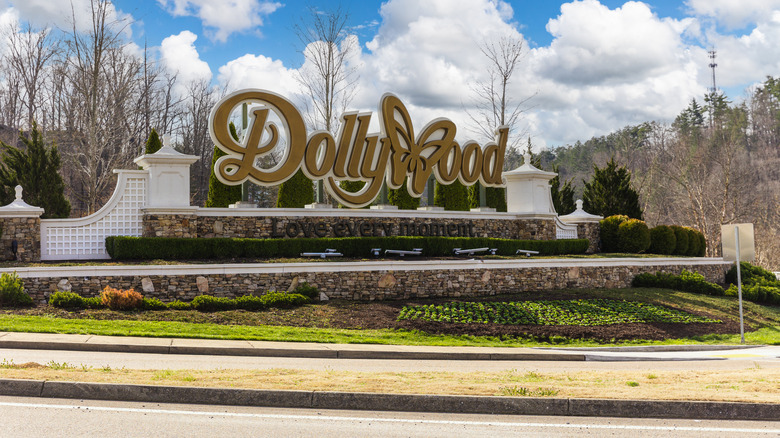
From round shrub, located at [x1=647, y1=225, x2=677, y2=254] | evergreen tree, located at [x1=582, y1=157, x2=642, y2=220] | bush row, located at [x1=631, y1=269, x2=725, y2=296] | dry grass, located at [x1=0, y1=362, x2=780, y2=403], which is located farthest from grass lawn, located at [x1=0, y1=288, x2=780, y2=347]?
evergreen tree, located at [x1=582, y1=157, x2=642, y2=220]

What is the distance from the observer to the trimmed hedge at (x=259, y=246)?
73.0 ft

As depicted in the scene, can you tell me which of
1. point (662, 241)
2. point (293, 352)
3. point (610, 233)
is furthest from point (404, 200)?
point (293, 352)

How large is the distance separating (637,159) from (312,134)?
7223 cm

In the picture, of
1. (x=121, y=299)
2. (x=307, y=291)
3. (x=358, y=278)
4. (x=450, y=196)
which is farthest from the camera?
(x=450, y=196)

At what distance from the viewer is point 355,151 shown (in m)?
26.1

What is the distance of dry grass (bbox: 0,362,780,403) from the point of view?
873cm

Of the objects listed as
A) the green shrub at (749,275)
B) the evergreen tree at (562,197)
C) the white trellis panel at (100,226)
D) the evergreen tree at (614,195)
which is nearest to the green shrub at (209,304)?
the white trellis panel at (100,226)

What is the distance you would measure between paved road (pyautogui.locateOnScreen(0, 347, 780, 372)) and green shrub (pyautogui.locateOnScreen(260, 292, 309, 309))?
6255mm

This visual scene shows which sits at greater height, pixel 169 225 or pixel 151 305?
pixel 169 225

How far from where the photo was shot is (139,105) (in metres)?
52.1

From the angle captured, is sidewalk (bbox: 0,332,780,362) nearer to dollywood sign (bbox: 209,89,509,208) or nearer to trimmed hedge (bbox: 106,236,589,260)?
trimmed hedge (bbox: 106,236,589,260)

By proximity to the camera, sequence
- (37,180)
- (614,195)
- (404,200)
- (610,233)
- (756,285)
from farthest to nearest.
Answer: (614,195), (610,233), (756,285), (404,200), (37,180)

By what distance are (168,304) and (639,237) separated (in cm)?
2379

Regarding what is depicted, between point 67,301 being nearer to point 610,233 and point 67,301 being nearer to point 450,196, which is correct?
point 450,196
